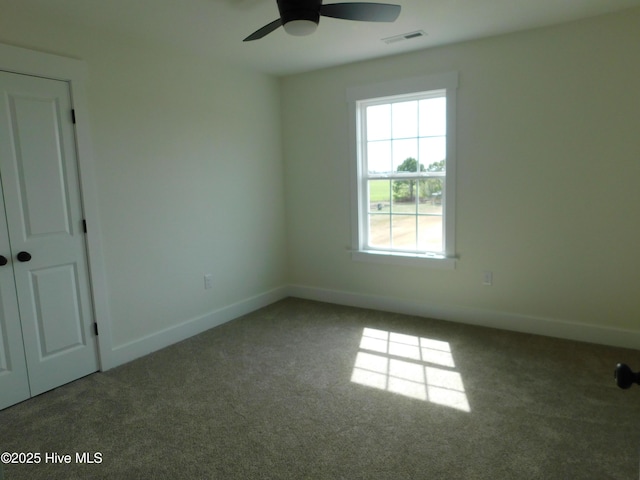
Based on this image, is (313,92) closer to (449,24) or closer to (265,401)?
(449,24)

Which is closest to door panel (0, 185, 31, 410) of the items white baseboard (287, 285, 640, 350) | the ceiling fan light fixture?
the ceiling fan light fixture

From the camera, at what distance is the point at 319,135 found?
175 inches

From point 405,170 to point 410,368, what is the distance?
1966mm

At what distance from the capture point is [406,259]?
13.4ft

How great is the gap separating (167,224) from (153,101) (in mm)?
1030

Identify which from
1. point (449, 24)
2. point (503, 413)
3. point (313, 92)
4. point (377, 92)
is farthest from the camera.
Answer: point (313, 92)

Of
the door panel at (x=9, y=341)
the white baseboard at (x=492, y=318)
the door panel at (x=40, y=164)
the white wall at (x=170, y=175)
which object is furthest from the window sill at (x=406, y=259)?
the door panel at (x=9, y=341)

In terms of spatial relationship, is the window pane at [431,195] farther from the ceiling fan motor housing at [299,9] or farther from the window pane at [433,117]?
the ceiling fan motor housing at [299,9]

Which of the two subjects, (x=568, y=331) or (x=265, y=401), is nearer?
(x=265, y=401)

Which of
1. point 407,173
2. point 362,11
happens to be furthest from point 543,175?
point 362,11

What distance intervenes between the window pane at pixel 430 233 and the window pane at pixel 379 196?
1.31 ft

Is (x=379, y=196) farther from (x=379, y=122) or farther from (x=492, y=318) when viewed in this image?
(x=492, y=318)

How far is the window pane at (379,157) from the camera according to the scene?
416 cm

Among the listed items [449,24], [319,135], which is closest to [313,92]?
[319,135]
